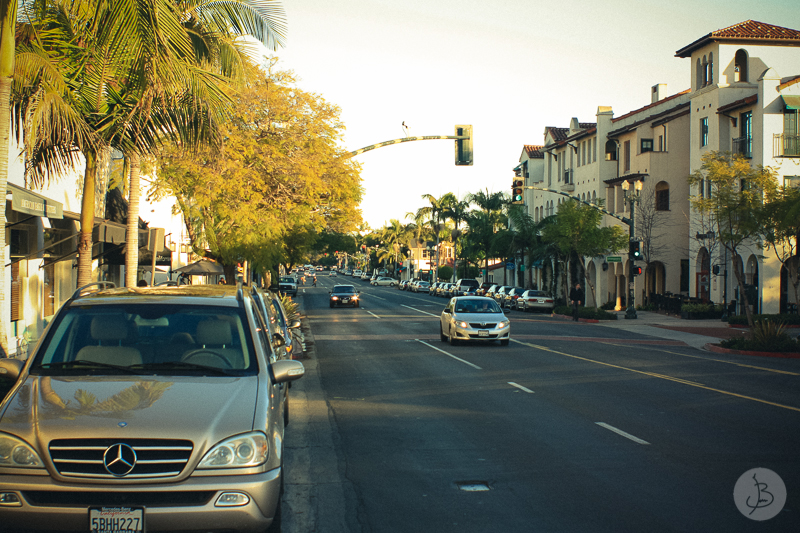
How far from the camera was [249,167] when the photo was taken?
25.0 meters

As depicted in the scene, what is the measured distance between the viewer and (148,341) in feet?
19.7

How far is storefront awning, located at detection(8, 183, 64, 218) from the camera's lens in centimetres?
1197

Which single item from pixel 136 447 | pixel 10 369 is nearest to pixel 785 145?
pixel 10 369

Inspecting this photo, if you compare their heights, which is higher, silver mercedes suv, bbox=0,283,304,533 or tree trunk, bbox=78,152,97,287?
tree trunk, bbox=78,152,97,287

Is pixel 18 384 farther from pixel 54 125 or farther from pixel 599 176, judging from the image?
pixel 599 176

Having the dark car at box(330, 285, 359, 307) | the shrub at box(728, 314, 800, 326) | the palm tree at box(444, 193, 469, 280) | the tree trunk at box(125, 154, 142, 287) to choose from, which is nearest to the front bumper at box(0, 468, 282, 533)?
the tree trunk at box(125, 154, 142, 287)

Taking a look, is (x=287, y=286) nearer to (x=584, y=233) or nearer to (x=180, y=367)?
(x=584, y=233)

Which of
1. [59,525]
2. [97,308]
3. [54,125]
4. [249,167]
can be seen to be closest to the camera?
[59,525]

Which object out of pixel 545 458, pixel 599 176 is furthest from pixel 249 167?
pixel 599 176

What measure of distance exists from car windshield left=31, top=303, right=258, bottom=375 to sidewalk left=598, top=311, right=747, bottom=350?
21300 mm

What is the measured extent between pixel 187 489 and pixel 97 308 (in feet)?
7.04

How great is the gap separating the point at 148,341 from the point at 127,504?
1704mm

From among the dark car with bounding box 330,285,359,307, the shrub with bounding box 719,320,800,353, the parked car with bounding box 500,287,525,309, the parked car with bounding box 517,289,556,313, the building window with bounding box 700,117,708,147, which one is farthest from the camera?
the parked car with bounding box 500,287,525,309

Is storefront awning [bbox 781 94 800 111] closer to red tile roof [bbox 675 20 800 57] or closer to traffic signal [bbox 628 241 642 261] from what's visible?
red tile roof [bbox 675 20 800 57]
